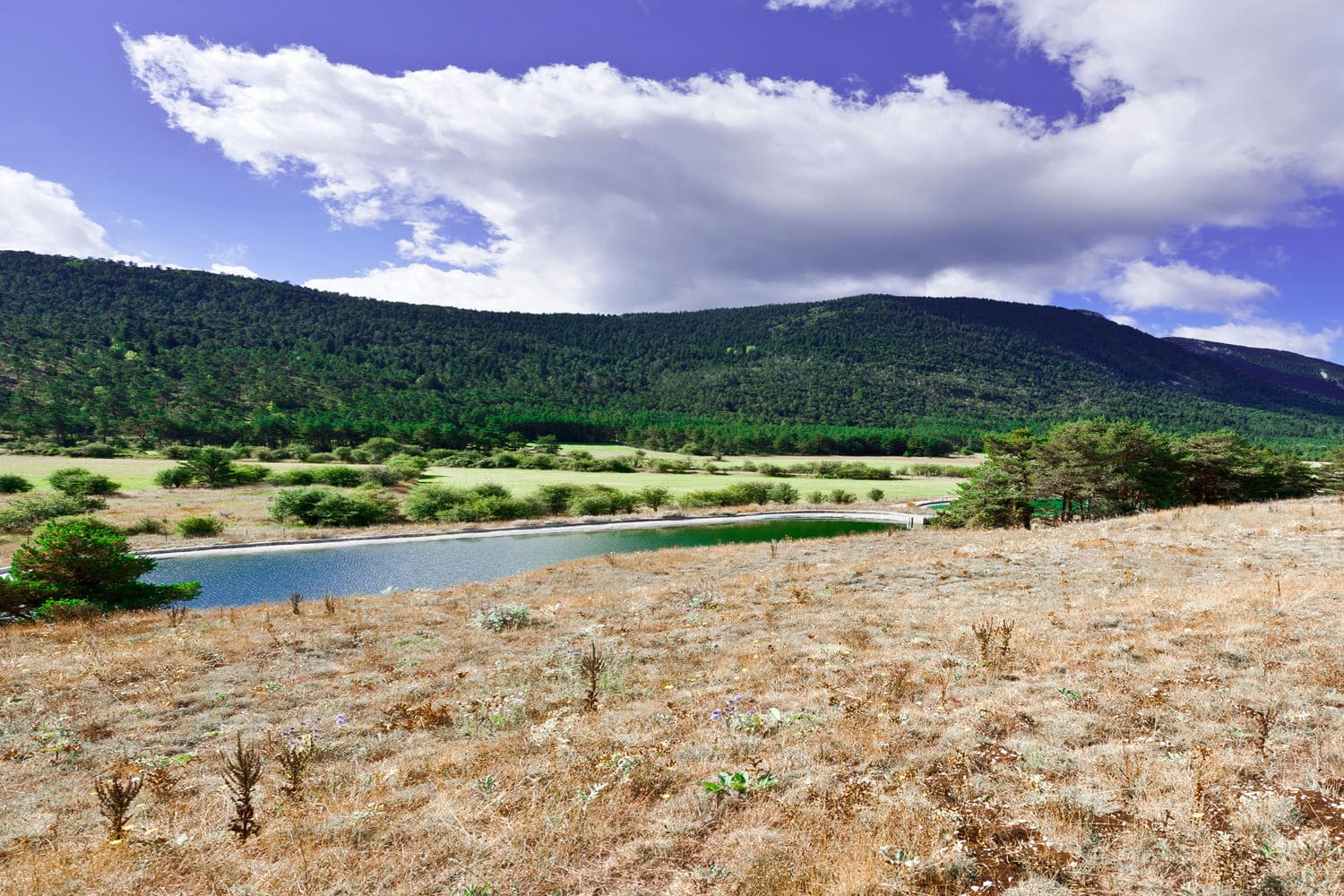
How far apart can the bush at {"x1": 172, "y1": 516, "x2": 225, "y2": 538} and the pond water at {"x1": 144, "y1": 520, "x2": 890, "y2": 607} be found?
6.32 m

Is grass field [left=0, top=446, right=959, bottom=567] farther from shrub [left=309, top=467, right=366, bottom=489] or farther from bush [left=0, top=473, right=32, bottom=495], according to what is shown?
shrub [left=309, top=467, right=366, bottom=489]

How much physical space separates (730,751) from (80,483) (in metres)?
66.2

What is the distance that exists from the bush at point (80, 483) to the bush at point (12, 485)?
1.63m

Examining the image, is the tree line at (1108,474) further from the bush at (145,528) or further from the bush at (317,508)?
the bush at (145,528)

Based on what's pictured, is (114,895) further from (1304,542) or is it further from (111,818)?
(1304,542)

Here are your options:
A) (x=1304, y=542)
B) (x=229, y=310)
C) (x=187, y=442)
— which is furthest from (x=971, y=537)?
(x=229, y=310)

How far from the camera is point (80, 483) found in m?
48.8

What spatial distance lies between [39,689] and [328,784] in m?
9.25

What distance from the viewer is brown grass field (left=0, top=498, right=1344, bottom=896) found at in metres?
4.70

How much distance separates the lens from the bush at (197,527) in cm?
4241

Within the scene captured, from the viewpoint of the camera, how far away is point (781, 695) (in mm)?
8789

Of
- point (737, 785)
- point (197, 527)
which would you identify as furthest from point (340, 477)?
point (737, 785)

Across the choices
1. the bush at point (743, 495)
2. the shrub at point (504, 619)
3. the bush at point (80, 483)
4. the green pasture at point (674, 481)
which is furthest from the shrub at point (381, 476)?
the shrub at point (504, 619)

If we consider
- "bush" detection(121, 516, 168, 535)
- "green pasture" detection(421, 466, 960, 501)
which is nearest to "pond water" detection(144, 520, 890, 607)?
"bush" detection(121, 516, 168, 535)
